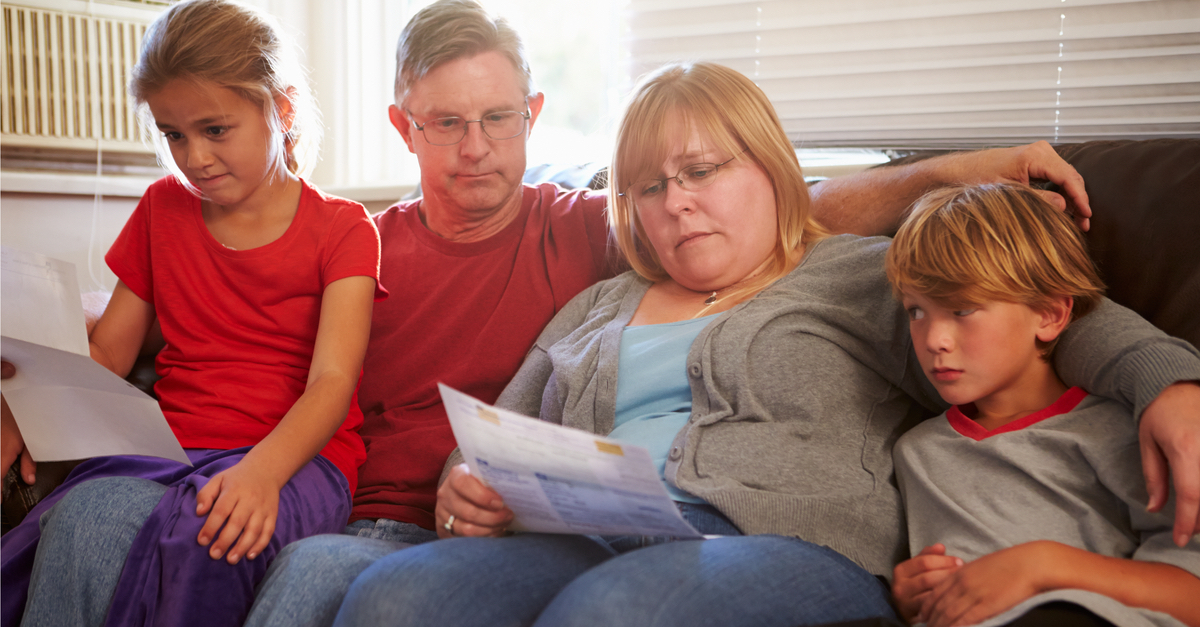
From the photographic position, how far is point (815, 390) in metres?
1.05

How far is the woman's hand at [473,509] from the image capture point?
2.97 feet

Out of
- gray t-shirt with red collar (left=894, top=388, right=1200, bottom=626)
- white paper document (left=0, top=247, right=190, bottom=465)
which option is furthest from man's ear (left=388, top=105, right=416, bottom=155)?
gray t-shirt with red collar (left=894, top=388, right=1200, bottom=626)

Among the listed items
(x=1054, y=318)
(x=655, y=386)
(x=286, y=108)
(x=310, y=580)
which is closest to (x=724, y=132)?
(x=655, y=386)

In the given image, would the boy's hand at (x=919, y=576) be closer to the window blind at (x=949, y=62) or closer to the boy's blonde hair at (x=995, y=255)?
the boy's blonde hair at (x=995, y=255)

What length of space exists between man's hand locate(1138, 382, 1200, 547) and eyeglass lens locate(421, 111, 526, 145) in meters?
1.04

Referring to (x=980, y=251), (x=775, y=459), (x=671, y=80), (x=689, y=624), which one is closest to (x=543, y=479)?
(x=689, y=624)

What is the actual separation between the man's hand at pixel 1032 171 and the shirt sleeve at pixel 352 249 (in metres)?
0.90

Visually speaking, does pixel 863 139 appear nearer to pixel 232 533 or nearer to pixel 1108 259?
pixel 1108 259

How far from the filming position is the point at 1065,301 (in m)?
0.95

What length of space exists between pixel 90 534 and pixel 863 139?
1.72 m

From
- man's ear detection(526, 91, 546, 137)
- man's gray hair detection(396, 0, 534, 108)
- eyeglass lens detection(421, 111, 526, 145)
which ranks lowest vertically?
eyeglass lens detection(421, 111, 526, 145)

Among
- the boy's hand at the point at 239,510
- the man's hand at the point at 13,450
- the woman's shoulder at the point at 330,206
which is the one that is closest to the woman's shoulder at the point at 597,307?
the woman's shoulder at the point at 330,206

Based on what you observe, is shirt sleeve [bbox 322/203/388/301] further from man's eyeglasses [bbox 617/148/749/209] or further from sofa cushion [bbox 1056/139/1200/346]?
sofa cushion [bbox 1056/139/1200/346]

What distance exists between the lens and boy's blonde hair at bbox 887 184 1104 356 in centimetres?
91
